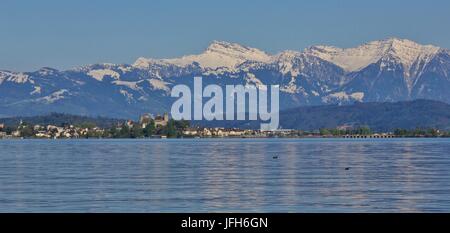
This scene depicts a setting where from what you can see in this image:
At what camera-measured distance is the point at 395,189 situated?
48844 millimetres

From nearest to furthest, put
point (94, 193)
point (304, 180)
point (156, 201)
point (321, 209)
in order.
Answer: point (321, 209) < point (156, 201) < point (94, 193) < point (304, 180)

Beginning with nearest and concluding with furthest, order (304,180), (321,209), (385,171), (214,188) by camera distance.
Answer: (321,209) < (214,188) < (304,180) < (385,171)

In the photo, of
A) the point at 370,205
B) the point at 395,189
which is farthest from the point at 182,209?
the point at 395,189

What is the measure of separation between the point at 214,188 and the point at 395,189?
341 inches

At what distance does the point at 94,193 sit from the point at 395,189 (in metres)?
14.1

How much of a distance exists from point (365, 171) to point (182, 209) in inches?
1264

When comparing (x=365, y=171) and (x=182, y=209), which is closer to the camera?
(x=182, y=209)

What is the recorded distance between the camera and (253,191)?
47906 mm

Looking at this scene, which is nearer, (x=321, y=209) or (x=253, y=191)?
(x=321, y=209)

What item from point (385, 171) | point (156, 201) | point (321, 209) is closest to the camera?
point (321, 209)
